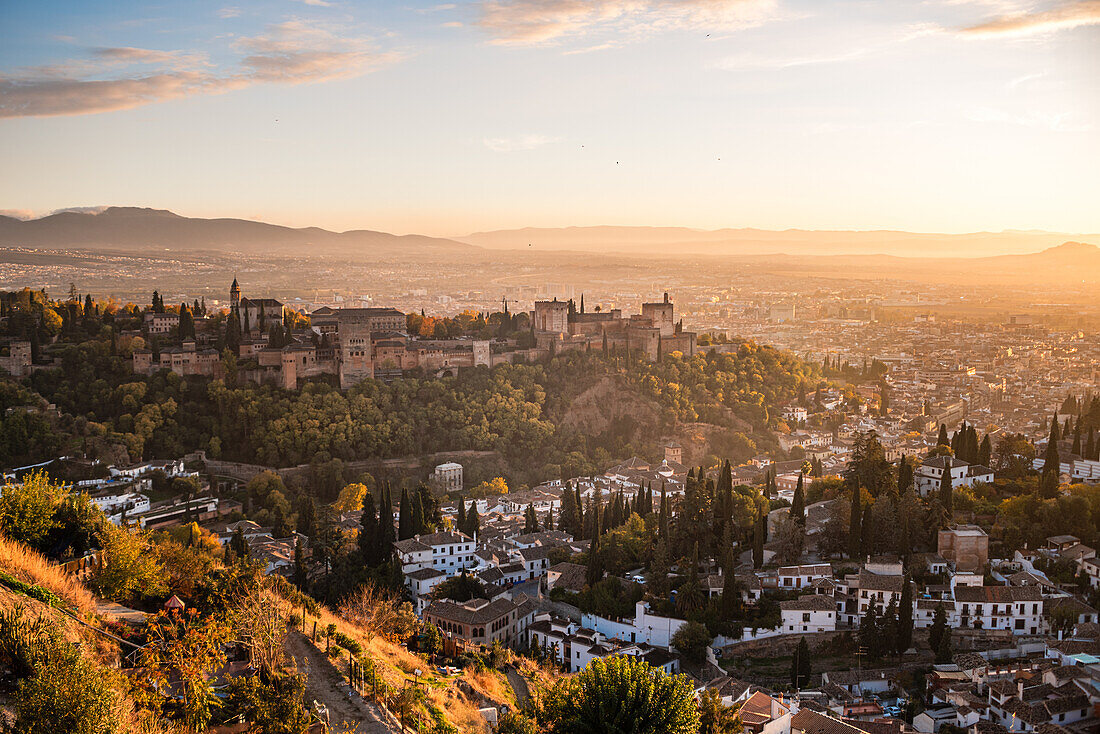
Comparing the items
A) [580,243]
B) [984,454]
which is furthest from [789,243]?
[984,454]

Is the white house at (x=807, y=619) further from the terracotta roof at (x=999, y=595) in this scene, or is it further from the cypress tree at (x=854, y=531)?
the cypress tree at (x=854, y=531)

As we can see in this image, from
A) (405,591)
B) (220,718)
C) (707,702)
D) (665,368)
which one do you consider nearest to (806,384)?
(665,368)

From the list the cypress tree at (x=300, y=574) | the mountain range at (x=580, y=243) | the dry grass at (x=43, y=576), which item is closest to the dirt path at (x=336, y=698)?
the dry grass at (x=43, y=576)

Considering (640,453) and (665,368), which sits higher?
(665,368)

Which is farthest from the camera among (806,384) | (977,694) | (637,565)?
(806,384)

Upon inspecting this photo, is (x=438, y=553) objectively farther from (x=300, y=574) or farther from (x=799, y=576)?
(x=799, y=576)

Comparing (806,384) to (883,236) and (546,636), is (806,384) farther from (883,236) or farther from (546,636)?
(883,236)
